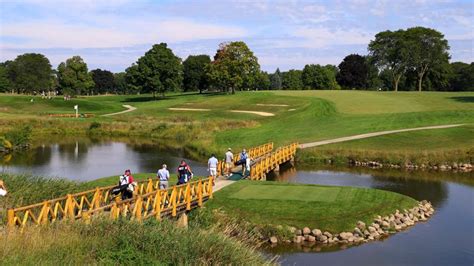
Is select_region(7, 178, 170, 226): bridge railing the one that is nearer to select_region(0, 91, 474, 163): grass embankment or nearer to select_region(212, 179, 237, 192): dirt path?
select_region(212, 179, 237, 192): dirt path

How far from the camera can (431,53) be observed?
12350 cm

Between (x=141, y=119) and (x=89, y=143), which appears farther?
(x=141, y=119)

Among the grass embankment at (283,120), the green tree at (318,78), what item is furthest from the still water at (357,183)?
the green tree at (318,78)

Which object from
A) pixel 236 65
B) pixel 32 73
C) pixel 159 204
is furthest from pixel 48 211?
pixel 32 73

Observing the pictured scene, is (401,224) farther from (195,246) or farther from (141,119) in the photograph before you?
(141,119)

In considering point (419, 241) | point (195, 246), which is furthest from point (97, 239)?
point (419, 241)

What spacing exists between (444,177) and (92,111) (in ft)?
261

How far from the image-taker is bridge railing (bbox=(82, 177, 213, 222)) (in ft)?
67.8

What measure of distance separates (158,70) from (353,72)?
214 feet

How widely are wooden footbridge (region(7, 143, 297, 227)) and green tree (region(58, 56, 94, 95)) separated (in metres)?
126

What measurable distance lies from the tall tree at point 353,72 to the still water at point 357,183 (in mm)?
98401

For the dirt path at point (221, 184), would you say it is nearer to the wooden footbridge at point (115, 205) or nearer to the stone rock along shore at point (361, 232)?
the wooden footbridge at point (115, 205)

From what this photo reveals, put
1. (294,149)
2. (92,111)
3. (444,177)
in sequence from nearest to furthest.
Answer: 1. (444,177)
2. (294,149)
3. (92,111)

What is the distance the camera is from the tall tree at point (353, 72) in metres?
154
